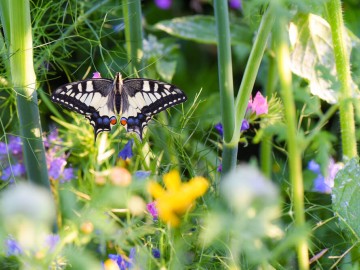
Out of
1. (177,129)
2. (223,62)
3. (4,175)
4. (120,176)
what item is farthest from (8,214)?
(4,175)

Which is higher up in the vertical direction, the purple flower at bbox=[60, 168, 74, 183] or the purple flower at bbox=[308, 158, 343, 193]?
the purple flower at bbox=[60, 168, 74, 183]

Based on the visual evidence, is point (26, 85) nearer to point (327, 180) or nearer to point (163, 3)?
point (327, 180)

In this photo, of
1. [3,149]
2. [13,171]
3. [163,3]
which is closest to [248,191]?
[13,171]

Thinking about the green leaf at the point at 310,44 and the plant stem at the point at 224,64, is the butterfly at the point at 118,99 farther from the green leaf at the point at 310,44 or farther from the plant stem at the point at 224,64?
the green leaf at the point at 310,44


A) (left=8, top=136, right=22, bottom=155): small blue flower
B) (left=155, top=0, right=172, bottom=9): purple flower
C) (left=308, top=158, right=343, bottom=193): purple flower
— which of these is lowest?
(left=308, top=158, right=343, bottom=193): purple flower

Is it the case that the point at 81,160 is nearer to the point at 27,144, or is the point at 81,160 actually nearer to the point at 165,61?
the point at 27,144

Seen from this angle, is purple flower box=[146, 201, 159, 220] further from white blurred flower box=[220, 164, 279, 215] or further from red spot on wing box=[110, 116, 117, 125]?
white blurred flower box=[220, 164, 279, 215]

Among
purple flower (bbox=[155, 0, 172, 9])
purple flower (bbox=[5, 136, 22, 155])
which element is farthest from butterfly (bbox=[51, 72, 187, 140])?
purple flower (bbox=[155, 0, 172, 9])
